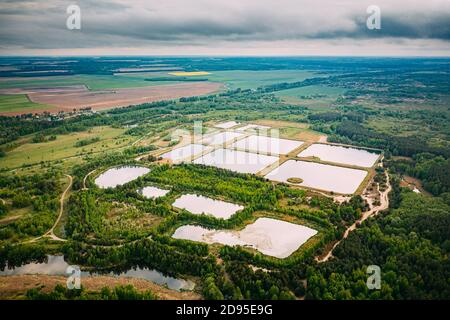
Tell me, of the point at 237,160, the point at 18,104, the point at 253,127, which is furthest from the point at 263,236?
the point at 18,104

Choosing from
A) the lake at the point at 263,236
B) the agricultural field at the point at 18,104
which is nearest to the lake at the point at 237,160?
the lake at the point at 263,236

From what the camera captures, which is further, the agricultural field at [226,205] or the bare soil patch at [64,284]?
the agricultural field at [226,205]

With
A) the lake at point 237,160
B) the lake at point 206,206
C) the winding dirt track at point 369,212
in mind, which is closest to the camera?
the winding dirt track at point 369,212

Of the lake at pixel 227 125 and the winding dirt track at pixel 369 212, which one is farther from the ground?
the lake at pixel 227 125

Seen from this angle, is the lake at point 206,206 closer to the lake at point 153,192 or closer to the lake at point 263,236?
the lake at point 153,192

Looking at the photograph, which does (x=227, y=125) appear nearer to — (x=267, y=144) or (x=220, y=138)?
(x=220, y=138)

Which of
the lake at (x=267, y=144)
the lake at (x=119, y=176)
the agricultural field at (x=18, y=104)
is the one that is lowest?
the lake at (x=119, y=176)

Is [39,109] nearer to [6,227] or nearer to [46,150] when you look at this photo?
[46,150]
